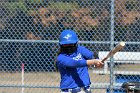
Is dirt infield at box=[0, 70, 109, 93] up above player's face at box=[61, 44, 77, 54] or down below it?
below

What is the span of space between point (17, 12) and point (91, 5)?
4.59ft

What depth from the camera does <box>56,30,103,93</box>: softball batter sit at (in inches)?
213

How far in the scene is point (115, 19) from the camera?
763 centimetres

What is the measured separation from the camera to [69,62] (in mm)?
5363

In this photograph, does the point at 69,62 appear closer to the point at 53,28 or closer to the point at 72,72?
the point at 72,72

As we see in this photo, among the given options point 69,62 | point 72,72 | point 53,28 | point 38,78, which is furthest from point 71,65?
point 38,78

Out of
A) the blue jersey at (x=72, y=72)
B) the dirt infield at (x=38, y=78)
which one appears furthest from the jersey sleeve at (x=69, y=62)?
the dirt infield at (x=38, y=78)

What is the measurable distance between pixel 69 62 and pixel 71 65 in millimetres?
47

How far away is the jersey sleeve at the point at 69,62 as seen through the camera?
5.25 metres

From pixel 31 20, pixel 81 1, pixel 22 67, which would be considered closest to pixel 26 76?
pixel 22 67

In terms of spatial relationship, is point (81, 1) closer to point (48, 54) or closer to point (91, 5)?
point (91, 5)

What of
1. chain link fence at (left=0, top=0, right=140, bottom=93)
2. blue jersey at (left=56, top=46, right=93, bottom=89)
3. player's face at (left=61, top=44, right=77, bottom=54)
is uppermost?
chain link fence at (left=0, top=0, right=140, bottom=93)

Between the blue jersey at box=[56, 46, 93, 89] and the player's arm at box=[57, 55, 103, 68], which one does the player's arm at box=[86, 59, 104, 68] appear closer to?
the player's arm at box=[57, 55, 103, 68]

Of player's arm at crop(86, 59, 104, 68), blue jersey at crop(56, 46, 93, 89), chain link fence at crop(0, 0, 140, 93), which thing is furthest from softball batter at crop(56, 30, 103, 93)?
chain link fence at crop(0, 0, 140, 93)
